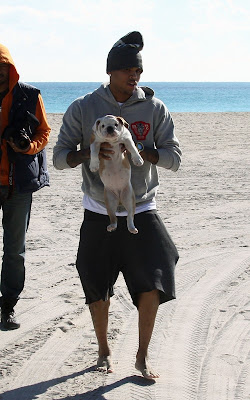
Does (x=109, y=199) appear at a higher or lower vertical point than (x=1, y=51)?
lower

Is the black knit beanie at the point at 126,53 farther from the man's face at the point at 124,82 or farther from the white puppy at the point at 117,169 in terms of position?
the white puppy at the point at 117,169

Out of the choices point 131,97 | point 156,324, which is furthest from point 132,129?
point 156,324

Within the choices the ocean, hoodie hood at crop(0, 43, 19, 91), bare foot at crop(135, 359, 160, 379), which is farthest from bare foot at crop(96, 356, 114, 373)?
the ocean

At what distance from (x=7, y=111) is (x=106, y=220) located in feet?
4.21

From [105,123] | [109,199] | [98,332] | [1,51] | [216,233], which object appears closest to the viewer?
[105,123]

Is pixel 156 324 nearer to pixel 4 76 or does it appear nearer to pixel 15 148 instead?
pixel 15 148

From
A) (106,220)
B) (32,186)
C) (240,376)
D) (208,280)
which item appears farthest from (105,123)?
(208,280)

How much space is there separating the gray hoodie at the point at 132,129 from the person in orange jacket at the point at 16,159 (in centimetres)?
74

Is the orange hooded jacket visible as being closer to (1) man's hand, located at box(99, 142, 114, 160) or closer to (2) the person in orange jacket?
(2) the person in orange jacket

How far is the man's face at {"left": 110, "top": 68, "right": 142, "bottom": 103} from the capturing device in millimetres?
4051

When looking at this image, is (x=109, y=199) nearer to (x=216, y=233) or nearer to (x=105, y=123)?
(x=105, y=123)

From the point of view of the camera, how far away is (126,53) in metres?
4.03

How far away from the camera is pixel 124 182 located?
399cm

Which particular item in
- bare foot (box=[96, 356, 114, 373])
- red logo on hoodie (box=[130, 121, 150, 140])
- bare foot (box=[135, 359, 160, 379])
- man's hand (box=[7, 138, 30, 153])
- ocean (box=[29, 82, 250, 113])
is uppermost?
red logo on hoodie (box=[130, 121, 150, 140])
